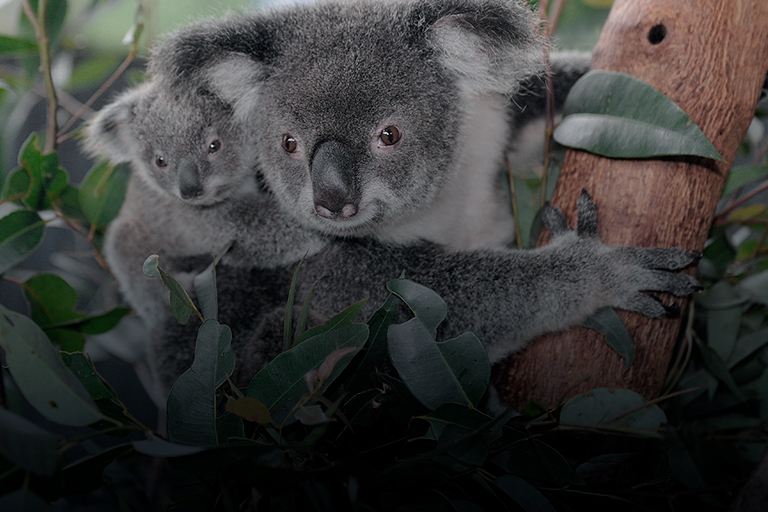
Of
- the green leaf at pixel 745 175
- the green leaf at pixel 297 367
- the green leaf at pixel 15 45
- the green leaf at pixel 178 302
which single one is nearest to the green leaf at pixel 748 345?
the green leaf at pixel 745 175

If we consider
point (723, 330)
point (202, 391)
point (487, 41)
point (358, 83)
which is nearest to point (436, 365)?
point (202, 391)

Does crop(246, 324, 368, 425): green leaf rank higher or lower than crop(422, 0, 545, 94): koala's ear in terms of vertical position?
lower

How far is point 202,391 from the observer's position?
84 cm

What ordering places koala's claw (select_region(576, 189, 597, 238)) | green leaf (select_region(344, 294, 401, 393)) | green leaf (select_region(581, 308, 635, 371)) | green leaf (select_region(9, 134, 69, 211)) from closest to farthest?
green leaf (select_region(344, 294, 401, 393))
green leaf (select_region(581, 308, 635, 371))
koala's claw (select_region(576, 189, 597, 238))
green leaf (select_region(9, 134, 69, 211))

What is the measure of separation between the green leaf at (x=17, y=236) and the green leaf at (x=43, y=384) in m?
0.62

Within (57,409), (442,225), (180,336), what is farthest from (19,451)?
(442,225)

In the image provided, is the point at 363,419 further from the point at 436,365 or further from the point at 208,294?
the point at 208,294

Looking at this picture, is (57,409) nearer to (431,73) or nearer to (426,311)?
(426,311)

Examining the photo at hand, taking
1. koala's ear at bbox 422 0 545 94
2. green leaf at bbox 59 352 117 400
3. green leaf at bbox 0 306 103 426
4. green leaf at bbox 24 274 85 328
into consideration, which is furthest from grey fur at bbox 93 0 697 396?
green leaf at bbox 0 306 103 426

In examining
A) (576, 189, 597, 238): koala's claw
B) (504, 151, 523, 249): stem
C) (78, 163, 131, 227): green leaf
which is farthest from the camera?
(78, 163, 131, 227): green leaf

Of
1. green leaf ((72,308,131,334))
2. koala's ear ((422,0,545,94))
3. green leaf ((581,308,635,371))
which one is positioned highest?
koala's ear ((422,0,545,94))

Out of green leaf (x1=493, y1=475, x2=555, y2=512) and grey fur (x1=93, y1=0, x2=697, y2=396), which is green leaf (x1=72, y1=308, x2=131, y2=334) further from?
green leaf (x1=493, y1=475, x2=555, y2=512)

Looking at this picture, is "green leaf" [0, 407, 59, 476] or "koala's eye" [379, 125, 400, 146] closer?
"green leaf" [0, 407, 59, 476]

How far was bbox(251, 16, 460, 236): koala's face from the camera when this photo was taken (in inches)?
43.8
